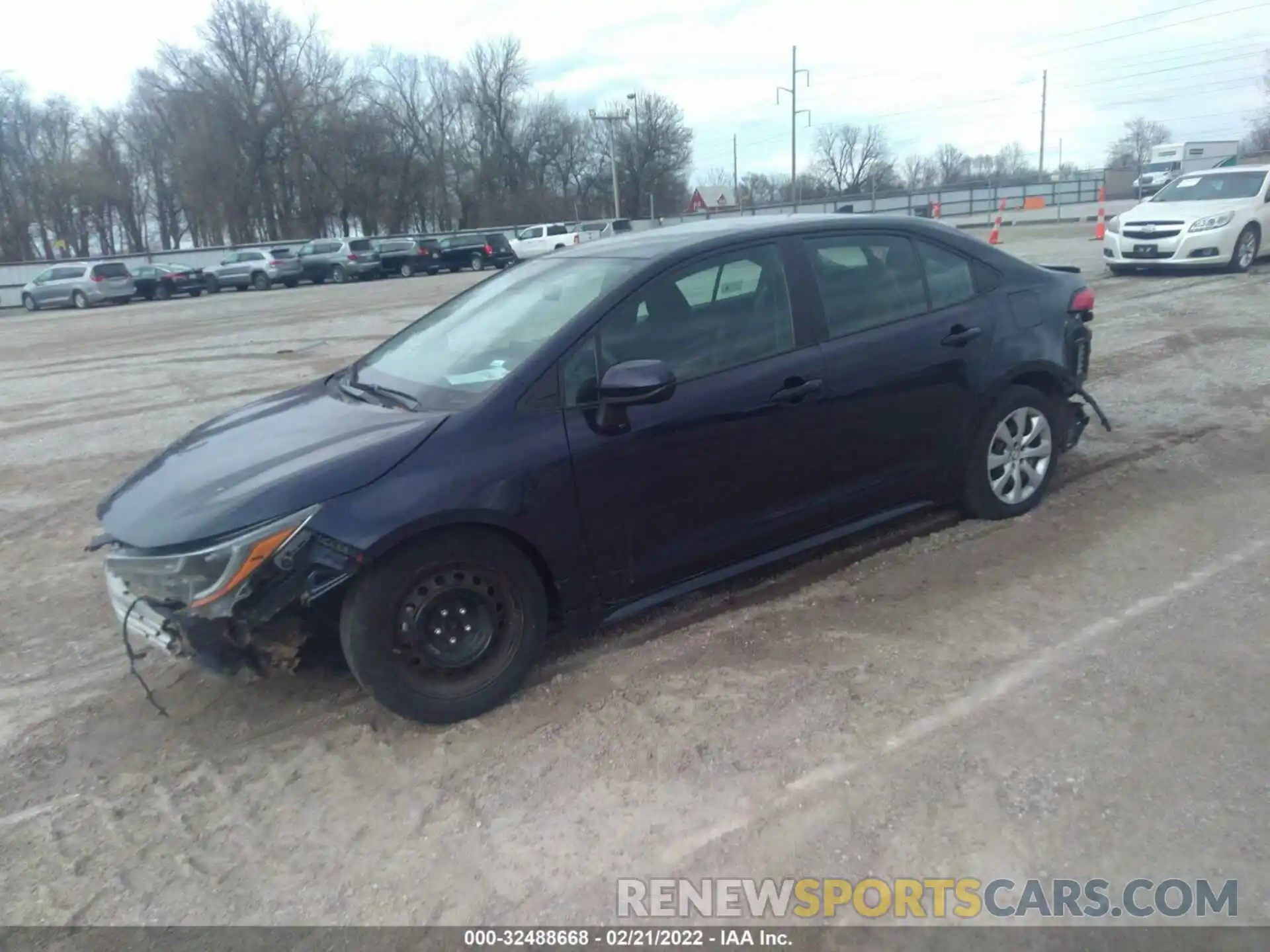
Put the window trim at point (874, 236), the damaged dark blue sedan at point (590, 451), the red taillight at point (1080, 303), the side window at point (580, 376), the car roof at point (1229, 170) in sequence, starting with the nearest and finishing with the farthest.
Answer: the damaged dark blue sedan at point (590, 451) < the side window at point (580, 376) < the window trim at point (874, 236) < the red taillight at point (1080, 303) < the car roof at point (1229, 170)

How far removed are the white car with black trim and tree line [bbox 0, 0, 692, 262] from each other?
2177 inches

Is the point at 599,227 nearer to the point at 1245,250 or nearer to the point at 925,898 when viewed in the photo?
the point at 1245,250

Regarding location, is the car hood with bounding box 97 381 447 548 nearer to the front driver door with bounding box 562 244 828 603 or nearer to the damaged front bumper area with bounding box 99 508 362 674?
the damaged front bumper area with bounding box 99 508 362 674

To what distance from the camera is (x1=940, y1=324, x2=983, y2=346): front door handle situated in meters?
4.71

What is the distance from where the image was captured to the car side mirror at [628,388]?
141 inches

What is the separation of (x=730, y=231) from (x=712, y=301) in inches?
18.0

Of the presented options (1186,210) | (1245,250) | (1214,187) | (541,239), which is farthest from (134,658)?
(541,239)

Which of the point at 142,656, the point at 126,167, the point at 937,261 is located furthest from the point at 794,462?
the point at 126,167

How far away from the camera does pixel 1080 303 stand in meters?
5.30

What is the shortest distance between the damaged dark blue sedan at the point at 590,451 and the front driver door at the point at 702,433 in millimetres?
10

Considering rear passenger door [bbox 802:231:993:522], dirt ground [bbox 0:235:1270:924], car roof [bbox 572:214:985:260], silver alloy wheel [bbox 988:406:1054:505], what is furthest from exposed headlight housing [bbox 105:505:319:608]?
silver alloy wheel [bbox 988:406:1054:505]

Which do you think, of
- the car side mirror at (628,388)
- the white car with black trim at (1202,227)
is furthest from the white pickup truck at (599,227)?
the car side mirror at (628,388)

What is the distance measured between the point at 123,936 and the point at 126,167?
6846 centimetres

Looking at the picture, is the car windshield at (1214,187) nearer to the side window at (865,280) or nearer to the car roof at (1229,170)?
the car roof at (1229,170)
